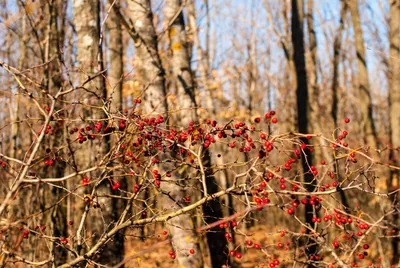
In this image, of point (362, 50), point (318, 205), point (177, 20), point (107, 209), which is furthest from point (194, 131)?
point (362, 50)

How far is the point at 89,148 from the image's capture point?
18.2 ft

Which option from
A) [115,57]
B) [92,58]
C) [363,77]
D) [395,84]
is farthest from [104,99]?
[363,77]

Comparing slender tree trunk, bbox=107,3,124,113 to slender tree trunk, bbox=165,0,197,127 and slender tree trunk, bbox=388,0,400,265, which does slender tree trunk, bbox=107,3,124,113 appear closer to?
slender tree trunk, bbox=165,0,197,127

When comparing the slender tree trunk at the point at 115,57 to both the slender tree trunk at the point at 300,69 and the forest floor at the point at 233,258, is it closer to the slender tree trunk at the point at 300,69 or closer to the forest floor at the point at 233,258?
the forest floor at the point at 233,258

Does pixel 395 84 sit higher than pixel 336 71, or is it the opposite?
pixel 336 71

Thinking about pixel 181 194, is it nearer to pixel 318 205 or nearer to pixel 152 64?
pixel 152 64

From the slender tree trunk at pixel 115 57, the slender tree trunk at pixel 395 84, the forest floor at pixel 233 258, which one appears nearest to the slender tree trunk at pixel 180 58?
the slender tree trunk at pixel 115 57

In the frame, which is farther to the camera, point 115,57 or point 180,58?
point 115,57

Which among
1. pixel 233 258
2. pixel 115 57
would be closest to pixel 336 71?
pixel 233 258

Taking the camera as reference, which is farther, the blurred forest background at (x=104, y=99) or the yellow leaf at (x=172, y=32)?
the yellow leaf at (x=172, y=32)

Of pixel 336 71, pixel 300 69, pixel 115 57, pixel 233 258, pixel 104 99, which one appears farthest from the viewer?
pixel 336 71

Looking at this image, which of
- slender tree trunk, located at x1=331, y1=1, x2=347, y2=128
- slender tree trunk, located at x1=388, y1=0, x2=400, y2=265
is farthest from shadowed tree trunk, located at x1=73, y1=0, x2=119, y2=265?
slender tree trunk, located at x1=331, y1=1, x2=347, y2=128

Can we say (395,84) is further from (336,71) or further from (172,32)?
(172,32)

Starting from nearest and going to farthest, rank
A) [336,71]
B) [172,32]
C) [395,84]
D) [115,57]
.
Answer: [172,32] < [115,57] < [395,84] < [336,71]
